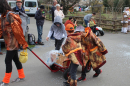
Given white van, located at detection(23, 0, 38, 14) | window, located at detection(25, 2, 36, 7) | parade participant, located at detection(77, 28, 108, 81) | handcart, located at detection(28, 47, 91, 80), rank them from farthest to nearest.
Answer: window, located at detection(25, 2, 36, 7)
white van, located at detection(23, 0, 38, 14)
handcart, located at detection(28, 47, 91, 80)
parade participant, located at detection(77, 28, 108, 81)

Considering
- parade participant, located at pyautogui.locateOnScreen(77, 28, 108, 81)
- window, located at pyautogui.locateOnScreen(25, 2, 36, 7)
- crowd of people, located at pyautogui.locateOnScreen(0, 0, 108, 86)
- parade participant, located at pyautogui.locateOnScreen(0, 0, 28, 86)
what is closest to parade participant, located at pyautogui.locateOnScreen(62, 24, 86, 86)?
crowd of people, located at pyautogui.locateOnScreen(0, 0, 108, 86)

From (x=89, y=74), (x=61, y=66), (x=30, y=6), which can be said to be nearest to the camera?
(x=61, y=66)

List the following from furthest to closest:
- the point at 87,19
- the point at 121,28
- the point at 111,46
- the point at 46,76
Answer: the point at 121,28
the point at 87,19
the point at 111,46
the point at 46,76

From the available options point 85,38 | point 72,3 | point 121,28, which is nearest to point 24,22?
point 85,38

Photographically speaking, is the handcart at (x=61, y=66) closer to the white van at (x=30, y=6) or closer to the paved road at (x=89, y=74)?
the paved road at (x=89, y=74)

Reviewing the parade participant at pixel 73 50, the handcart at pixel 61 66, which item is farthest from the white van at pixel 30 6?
the parade participant at pixel 73 50

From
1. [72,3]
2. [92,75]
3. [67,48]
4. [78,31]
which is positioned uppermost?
[72,3]

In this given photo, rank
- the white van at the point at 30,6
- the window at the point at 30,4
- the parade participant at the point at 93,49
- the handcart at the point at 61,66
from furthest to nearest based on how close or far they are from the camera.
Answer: the window at the point at 30,4 < the white van at the point at 30,6 < the handcart at the point at 61,66 < the parade participant at the point at 93,49

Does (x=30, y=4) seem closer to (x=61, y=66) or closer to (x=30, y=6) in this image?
(x=30, y=6)

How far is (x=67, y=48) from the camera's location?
10.6ft

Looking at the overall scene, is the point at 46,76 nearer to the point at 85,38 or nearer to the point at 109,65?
the point at 85,38

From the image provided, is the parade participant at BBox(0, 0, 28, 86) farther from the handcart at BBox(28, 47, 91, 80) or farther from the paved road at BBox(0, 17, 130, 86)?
the paved road at BBox(0, 17, 130, 86)

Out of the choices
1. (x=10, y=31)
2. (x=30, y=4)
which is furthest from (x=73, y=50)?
(x=30, y=4)

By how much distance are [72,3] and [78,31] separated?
17.7 m
